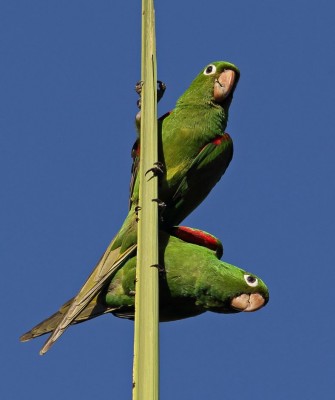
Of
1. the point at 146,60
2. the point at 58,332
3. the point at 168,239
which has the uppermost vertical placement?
the point at 146,60

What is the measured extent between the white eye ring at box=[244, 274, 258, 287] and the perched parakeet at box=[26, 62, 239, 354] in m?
0.71

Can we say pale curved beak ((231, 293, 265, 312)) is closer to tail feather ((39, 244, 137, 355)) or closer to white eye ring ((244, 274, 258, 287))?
white eye ring ((244, 274, 258, 287))

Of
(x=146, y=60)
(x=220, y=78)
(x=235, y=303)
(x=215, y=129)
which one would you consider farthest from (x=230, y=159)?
(x=146, y=60)

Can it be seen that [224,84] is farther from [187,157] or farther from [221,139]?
[187,157]

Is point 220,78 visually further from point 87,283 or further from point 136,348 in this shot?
point 136,348

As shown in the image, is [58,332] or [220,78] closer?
[58,332]

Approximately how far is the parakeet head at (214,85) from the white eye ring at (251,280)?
148cm

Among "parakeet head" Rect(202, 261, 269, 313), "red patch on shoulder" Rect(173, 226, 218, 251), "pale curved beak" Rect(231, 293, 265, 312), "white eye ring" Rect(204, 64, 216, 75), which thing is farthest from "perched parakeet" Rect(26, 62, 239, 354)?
"pale curved beak" Rect(231, 293, 265, 312)

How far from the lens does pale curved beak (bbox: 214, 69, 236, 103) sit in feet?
20.0

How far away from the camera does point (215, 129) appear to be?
5.92 meters

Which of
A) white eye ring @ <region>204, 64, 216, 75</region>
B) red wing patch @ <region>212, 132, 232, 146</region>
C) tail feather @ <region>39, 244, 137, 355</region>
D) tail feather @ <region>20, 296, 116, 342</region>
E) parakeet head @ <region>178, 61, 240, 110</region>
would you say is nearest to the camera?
tail feather @ <region>39, 244, 137, 355</region>

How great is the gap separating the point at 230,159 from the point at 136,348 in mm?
2996

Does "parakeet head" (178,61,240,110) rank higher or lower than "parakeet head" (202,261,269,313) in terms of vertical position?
higher

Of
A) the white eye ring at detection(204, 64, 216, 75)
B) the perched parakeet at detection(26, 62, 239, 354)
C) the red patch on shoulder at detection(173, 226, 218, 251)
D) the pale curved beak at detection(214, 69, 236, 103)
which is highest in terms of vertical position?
the white eye ring at detection(204, 64, 216, 75)
